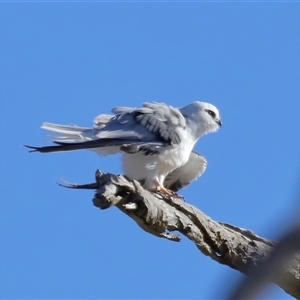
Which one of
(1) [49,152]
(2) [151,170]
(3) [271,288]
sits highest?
(1) [49,152]

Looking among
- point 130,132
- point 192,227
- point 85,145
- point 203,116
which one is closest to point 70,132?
point 85,145

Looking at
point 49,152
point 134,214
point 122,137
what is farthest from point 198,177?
point 134,214

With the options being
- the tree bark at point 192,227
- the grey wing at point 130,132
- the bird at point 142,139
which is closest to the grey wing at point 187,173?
the bird at point 142,139

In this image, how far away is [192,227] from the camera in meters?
5.11

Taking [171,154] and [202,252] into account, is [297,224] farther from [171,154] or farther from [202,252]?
[171,154]

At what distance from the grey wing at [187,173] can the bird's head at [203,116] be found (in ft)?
1.25

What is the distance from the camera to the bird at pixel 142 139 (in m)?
7.37

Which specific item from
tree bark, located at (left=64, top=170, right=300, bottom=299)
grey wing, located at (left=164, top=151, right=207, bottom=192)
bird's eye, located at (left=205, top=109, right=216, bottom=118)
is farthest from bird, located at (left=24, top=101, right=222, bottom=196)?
tree bark, located at (left=64, top=170, right=300, bottom=299)

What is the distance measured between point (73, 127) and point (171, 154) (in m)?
1.40

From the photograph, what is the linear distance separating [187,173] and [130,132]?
1.38m

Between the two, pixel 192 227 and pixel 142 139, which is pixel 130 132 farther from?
pixel 192 227

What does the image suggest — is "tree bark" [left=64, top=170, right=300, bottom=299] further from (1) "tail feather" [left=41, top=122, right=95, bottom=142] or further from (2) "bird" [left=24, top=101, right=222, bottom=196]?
(1) "tail feather" [left=41, top=122, right=95, bottom=142]

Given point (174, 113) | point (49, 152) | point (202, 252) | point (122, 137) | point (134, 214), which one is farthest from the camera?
point (174, 113)

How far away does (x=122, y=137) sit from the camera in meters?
7.37
